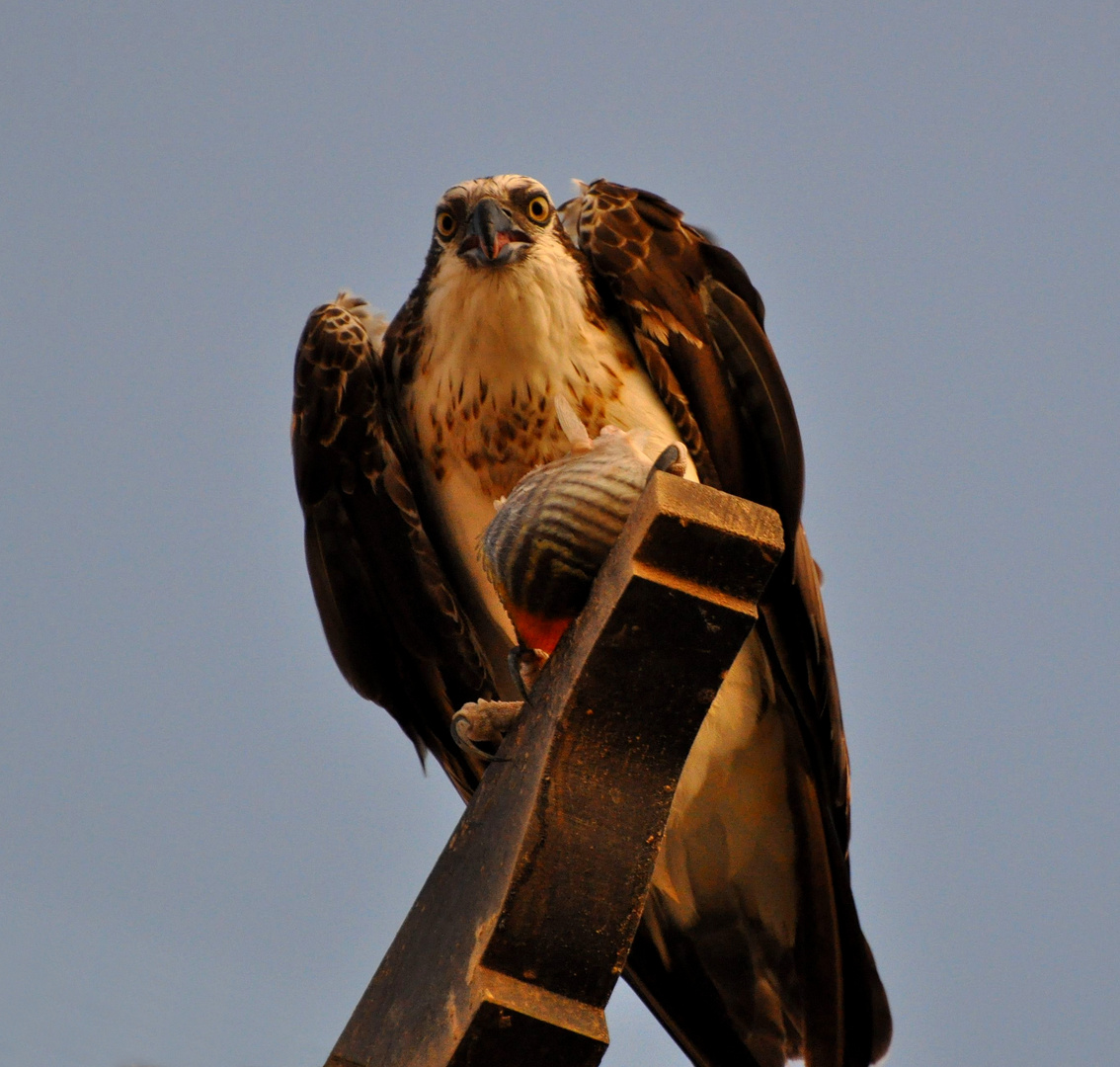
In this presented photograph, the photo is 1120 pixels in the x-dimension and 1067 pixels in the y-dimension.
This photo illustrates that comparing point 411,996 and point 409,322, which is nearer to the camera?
point 411,996

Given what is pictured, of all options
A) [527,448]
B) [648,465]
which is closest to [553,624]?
[648,465]

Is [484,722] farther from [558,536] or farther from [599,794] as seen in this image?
[599,794]

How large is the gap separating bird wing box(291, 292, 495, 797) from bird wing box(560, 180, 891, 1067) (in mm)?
837

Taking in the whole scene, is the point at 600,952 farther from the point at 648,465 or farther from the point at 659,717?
the point at 648,465

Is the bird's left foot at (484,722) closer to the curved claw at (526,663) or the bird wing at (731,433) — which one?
the curved claw at (526,663)

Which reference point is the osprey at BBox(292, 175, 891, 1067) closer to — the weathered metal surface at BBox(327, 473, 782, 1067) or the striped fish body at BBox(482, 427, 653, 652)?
the striped fish body at BBox(482, 427, 653, 652)

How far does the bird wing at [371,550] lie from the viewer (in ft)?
16.3

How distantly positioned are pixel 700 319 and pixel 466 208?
2.66ft

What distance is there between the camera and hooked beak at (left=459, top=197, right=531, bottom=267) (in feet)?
15.1

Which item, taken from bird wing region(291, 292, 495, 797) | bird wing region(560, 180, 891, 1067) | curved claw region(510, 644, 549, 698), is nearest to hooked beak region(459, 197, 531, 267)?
bird wing region(560, 180, 891, 1067)

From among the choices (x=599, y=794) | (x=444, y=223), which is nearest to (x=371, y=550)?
(x=444, y=223)

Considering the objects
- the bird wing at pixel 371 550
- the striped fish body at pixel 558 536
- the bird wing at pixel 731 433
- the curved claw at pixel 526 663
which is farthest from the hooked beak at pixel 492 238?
the curved claw at pixel 526 663

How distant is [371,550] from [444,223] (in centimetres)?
110

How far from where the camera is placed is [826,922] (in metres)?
4.46
